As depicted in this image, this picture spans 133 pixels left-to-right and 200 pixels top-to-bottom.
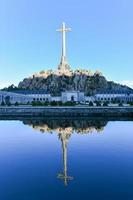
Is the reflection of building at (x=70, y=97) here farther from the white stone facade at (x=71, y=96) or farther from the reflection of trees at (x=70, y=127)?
the reflection of trees at (x=70, y=127)

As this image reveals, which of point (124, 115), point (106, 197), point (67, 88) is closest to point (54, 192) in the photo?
point (106, 197)

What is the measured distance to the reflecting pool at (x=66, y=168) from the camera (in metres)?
10.9

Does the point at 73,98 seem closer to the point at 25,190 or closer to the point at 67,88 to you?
the point at 67,88

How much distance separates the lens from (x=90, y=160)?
52.6 ft

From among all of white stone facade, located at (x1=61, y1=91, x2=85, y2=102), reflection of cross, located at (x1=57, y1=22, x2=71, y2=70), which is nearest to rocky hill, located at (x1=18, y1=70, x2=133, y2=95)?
reflection of cross, located at (x1=57, y1=22, x2=71, y2=70)

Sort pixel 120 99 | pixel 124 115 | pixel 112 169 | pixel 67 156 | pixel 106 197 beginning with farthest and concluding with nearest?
pixel 120 99 → pixel 124 115 → pixel 67 156 → pixel 112 169 → pixel 106 197

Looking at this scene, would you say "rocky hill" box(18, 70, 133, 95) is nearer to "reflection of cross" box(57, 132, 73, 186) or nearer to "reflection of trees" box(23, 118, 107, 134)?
"reflection of trees" box(23, 118, 107, 134)

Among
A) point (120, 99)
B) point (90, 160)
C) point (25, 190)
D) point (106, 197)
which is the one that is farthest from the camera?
point (120, 99)

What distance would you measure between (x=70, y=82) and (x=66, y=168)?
286 feet

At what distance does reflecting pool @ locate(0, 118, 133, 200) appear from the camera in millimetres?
10891

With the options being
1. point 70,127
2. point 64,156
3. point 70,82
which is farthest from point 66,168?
point 70,82

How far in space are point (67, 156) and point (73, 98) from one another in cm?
6842

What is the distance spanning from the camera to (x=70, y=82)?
101m

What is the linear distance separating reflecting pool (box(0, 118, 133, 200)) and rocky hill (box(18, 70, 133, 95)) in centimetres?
7664
